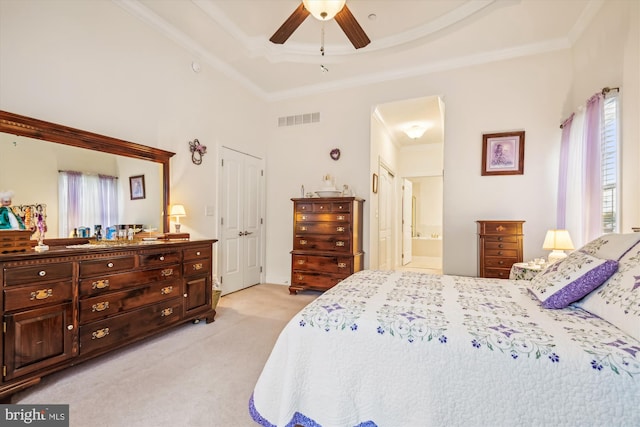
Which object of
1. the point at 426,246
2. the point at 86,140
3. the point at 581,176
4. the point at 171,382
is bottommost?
the point at 171,382

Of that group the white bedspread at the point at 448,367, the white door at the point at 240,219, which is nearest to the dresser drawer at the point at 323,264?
the white door at the point at 240,219

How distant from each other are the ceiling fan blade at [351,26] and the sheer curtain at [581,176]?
2180 mm

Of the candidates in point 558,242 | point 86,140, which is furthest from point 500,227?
point 86,140

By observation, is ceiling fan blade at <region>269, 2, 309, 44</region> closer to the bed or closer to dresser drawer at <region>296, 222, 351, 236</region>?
the bed

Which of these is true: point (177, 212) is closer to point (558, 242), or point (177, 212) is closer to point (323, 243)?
point (323, 243)

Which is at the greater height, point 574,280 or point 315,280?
point 574,280

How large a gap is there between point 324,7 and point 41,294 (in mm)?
2735

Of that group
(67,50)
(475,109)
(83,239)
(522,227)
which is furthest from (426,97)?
(83,239)

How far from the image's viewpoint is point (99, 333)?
2160 millimetres

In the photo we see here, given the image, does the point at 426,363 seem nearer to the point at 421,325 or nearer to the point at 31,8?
the point at 421,325

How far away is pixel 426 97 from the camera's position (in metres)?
4.10

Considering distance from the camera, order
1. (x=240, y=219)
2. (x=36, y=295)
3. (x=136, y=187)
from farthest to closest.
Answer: (x=240, y=219) → (x=136, y=187) → (x=36, y=295)

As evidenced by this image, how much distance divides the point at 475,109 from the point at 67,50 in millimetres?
4434

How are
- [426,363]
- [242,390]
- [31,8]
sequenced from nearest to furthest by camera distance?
[426,363] < [242,390] < [31,8]
